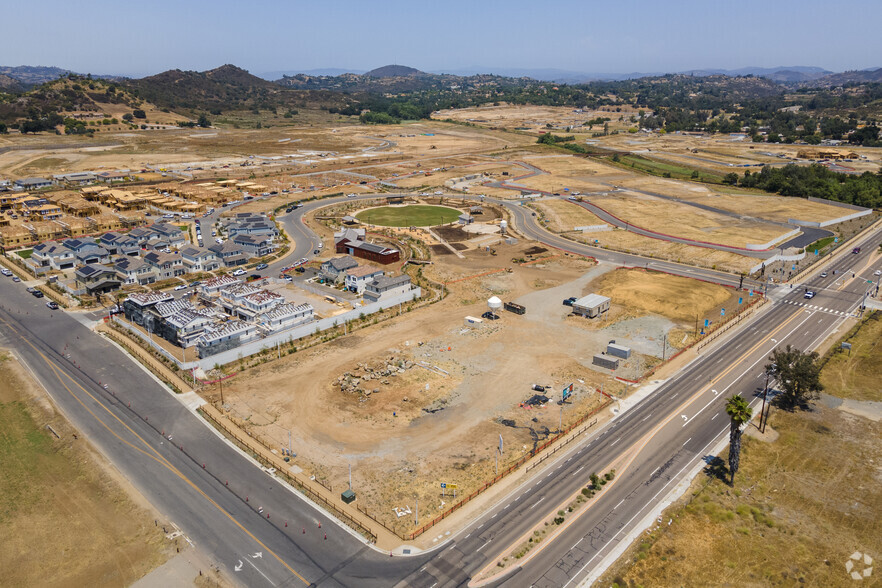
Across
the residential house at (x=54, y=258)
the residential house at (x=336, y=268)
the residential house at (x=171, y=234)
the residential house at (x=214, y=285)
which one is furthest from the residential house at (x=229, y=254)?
the residential house at (x=54, y=258)

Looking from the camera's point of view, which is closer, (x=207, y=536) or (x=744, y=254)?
(x=207, y=536)

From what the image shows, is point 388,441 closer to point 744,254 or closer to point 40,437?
point 40,437

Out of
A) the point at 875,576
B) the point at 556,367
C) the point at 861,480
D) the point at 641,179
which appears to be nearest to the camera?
the point at 875,576

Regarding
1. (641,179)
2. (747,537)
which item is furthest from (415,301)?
(641,179)

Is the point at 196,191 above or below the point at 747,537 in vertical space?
Answer: above

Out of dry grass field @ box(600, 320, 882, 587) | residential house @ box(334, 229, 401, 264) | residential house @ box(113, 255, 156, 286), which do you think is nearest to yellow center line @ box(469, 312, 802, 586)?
dry grass field @ box(600, 320, 882, 587)

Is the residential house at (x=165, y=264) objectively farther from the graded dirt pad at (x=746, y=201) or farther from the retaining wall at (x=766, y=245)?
the graded dirt pad at (x=746, y=201)
